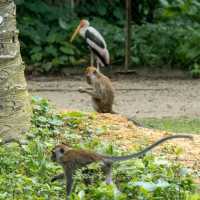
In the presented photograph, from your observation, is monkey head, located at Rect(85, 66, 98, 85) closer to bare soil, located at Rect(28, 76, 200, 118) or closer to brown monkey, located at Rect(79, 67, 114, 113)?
brown monkey, located at Rect(79, 67, 114, 113)

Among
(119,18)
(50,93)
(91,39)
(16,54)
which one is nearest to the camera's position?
(16,54)

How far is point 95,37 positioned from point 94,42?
0.33 feet

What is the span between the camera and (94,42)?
18141 millimetres

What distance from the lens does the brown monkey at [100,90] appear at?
12.8 m

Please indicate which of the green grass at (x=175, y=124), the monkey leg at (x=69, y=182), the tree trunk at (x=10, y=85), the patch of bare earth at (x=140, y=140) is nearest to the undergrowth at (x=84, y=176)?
the monkey leg at (x=69, y=182)

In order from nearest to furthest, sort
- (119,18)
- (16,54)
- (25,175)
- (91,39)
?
(25,175), (16,54), (91,39), (119,18)

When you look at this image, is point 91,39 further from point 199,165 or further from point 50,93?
point 199,165

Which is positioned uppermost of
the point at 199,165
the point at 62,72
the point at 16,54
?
the point at 16,54

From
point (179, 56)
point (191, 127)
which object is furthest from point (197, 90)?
point (191, 127)

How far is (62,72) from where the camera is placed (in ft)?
60.7

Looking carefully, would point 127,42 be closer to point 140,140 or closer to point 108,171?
point 140,140

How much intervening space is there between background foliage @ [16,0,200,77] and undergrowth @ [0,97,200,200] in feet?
29.3

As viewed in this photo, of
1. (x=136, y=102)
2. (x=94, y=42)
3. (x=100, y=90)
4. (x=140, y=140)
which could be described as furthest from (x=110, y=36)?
(x=140, y=140)

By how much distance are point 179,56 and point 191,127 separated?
5581 mm
